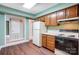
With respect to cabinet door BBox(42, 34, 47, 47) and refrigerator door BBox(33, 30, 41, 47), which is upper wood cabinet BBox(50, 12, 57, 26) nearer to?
cabinet door BBox(42, 34, 47, 47)

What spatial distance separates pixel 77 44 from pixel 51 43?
1.02m

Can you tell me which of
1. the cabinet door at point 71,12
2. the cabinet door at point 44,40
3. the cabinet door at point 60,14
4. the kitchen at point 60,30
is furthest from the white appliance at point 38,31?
the cabinet door at point 71,12

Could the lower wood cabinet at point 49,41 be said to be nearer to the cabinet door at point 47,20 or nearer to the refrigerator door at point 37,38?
the refrigerator door at point 37,38

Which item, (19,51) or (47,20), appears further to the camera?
(47,20)

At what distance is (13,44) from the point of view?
6.47 feet

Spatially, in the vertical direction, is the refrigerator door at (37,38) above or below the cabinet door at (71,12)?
below

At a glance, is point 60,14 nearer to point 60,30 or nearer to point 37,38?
point 60,30

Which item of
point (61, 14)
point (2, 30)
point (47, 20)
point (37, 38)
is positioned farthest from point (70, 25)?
point (2, 30)

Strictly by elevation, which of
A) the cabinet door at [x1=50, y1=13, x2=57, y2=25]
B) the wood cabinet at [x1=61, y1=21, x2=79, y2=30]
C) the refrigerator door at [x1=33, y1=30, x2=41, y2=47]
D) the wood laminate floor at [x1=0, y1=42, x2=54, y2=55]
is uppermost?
the cabinet door at [x1=50, y1=13, x2=57, y2=25]

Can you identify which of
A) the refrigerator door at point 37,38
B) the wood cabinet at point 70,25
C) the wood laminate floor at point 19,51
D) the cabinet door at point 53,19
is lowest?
the wood laminate floor at point 19,51

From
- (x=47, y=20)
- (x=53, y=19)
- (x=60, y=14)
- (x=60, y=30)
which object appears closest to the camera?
(x=60, y=30)

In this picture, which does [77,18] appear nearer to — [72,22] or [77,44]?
[72,22]

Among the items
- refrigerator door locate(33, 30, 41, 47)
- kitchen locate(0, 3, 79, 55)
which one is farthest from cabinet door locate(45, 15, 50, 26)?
refrigerator door locate(33, 30, 41, 47)

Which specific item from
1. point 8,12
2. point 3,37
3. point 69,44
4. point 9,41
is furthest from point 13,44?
point 69,44
